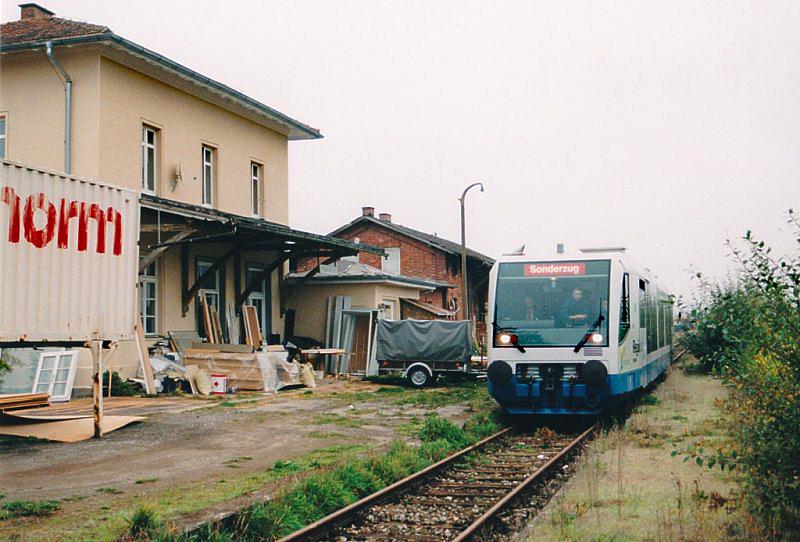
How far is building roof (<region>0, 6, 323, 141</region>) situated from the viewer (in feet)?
58.7

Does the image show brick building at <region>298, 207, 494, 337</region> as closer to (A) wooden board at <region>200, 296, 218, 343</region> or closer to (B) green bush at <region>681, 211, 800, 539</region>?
(A) wooden board at <region>200, 296, 218, 343</region>

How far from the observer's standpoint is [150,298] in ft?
64.1

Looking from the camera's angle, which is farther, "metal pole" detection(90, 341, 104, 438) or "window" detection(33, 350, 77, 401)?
"window" detection(33, 350, 77, 401)

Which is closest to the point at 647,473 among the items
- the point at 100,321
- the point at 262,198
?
the point at 100,321

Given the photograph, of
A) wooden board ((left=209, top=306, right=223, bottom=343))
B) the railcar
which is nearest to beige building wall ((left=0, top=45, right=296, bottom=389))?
wooden board ((left=209, top=306, right=223, bottom=343))

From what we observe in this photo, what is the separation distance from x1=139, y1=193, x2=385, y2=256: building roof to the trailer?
3.21 meters

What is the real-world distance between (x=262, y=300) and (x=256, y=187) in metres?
3.47

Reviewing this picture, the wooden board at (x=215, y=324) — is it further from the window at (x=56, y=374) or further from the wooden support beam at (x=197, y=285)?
the window at (x=56, y=374)

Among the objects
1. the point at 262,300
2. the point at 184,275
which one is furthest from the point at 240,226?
the point at 262,300

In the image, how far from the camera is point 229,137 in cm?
2345

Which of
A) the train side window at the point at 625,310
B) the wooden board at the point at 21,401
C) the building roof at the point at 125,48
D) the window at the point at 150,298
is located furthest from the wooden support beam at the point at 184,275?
the train side window at the point at 625,310

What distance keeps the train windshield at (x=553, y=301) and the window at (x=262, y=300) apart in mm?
12386

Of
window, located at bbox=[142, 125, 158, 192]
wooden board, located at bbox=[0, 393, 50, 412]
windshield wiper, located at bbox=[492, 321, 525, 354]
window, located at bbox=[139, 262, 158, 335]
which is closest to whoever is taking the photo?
wooden board, located at bbox=[0, 393, 50, 412]

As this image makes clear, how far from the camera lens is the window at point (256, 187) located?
82.3ft
